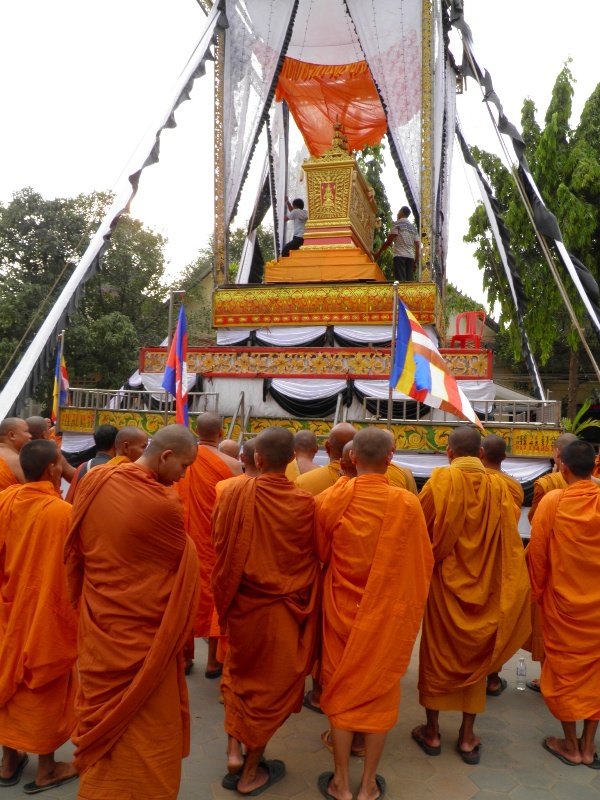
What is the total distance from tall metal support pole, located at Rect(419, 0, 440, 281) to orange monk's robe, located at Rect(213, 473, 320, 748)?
35.6ft

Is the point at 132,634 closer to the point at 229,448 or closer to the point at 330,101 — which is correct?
the point at 229,448

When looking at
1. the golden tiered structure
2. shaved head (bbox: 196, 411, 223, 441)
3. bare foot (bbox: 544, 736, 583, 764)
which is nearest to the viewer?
bare foot (bbox: 544, 736, 583, 764)

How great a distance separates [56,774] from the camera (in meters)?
3.16

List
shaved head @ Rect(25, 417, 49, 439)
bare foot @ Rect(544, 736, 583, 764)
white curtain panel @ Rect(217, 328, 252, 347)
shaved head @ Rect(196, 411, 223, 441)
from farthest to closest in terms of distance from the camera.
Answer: white curtain panel @ Rect(217, 328, 252, 347) < shaved head @ Rect(196, 411, 223, 441) < shaved head @ Rect(25, 417, 49, 439) < bare foot @ Rect(544, 736, 583, 764)

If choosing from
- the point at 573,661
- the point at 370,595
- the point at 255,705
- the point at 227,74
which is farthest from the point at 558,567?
the point at 227,74

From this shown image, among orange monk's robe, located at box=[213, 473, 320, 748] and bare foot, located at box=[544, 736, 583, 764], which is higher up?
orange monk's robe, located at box=[213, 473, 320, 748]

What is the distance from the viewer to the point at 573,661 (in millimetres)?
3537

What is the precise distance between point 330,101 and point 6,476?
16.2 meters

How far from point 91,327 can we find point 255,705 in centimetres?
1815

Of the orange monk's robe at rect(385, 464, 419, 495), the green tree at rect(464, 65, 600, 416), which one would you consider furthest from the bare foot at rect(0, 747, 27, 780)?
the green tree at rect(464, 65, 600, 416)

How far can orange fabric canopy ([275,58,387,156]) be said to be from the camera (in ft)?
53.9

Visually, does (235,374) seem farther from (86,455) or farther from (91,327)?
(91,327)

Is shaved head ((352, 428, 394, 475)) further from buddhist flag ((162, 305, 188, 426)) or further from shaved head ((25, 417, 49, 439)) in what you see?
buddhist flag ((162, 305, 188, 426))

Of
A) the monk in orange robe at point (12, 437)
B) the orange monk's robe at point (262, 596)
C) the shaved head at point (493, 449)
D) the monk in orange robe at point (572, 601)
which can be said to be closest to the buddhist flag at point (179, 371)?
the monk in orange robe at point (12, 437)
